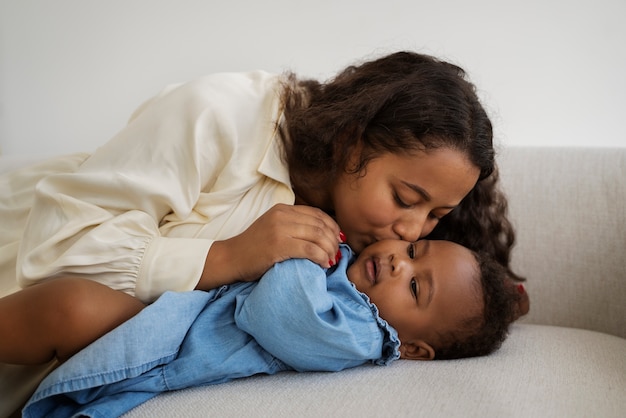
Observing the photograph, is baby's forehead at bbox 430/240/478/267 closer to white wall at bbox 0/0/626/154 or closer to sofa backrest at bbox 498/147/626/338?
sofa backrest at bbox 498/147/626/338

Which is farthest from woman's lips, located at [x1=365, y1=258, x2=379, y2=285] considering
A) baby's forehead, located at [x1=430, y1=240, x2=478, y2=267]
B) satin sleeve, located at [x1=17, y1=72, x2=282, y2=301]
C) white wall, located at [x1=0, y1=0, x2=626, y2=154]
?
white wall, located at [x1=0, y1=0, x2=626, y2=154]

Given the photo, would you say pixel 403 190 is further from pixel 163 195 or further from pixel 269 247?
pixel 163 195

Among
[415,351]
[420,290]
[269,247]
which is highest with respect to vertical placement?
→ [269,247]

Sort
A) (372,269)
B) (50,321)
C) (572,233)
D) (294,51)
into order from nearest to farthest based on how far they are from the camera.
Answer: (50,321) → (372,269) → (572,233) → (294,51)

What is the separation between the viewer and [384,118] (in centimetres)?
121

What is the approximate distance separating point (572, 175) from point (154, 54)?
1404 mm

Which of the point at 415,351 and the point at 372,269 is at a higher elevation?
the point at 372,269

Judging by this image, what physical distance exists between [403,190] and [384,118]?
0.49 ft

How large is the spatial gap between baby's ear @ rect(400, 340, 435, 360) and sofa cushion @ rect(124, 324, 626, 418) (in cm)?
5

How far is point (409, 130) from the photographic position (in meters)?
1.18

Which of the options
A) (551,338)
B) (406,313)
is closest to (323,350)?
(406,313)

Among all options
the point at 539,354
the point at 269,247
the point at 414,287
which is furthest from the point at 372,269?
the point at 539,354

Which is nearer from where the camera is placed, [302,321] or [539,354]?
[302,321]

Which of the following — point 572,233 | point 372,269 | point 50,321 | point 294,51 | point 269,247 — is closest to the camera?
point 50,321
